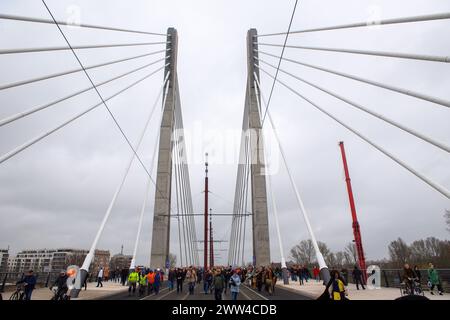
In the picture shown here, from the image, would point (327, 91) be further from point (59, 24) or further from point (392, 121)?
point (59, 24)

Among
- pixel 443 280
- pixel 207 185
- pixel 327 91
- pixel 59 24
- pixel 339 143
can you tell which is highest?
pixel 207 185

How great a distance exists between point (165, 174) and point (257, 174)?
734 cm

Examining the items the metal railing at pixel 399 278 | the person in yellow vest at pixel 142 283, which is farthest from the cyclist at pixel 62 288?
the metal railing at pixel 399 278

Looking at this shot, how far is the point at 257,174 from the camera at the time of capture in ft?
79.4

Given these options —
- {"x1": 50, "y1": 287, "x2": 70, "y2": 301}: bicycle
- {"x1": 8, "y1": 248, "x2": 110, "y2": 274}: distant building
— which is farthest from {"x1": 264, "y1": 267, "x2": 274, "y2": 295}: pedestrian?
{"x1": 8, "y1": 248, "x2": 110, "y2": 274}: distant building

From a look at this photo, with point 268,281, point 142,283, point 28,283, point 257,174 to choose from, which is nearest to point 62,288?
point 28,283

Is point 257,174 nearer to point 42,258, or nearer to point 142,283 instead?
point 142,283

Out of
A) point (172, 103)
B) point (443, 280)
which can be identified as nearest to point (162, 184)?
point (172, 103)

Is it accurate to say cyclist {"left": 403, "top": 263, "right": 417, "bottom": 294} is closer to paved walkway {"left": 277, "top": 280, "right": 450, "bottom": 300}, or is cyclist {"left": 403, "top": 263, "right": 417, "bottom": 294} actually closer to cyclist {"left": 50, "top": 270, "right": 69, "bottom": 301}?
paved walkway {"left": 277, "top": 280, "right": 450, "bottom": 300}

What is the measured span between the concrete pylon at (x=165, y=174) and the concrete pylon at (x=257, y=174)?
21.4 feet

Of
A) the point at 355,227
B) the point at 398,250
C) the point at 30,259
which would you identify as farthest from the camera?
the point at 30,259
